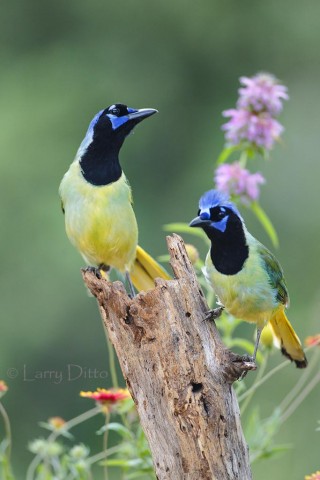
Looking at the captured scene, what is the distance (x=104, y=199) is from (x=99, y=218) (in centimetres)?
9

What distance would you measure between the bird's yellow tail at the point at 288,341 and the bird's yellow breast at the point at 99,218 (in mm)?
654

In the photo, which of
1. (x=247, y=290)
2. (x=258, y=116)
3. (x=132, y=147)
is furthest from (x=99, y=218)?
(x=132, y=147)

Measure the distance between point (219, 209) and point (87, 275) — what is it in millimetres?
573

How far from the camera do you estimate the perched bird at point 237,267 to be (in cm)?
418

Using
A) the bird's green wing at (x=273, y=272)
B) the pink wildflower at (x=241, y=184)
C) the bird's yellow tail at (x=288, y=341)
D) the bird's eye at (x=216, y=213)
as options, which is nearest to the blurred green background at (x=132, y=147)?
the pink wildflower at (x=241, y=184)

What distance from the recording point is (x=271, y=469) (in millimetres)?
8062

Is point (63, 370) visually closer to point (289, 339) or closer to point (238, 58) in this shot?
point (238, 58)

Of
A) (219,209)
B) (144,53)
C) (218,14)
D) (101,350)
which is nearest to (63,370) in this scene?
(101,350)

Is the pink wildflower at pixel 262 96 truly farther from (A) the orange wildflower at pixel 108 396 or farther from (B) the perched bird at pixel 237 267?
(A) the orange wildflower at pixel 108 396

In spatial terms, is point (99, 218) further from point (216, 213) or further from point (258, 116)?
point (258, 116)

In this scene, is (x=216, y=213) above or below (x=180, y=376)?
above

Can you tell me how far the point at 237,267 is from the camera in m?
4.21

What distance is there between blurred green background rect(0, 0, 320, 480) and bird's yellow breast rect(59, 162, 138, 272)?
150 inches

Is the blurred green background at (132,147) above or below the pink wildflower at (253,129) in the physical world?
above
